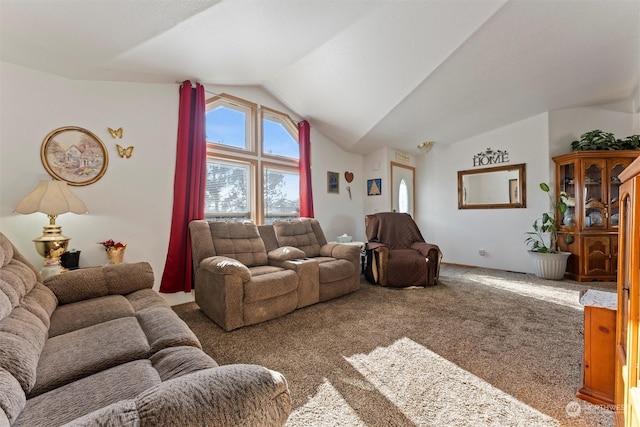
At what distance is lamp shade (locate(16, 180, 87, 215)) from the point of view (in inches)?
77.9

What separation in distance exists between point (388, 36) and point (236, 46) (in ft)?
4.70

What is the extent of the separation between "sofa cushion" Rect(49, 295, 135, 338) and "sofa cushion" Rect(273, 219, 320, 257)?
1.89 meters

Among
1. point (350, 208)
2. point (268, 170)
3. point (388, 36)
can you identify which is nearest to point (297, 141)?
point (268, 170)

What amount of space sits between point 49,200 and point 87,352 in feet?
5.22

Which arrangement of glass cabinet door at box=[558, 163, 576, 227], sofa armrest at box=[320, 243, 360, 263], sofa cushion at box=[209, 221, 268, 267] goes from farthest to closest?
glass cabinet door at box=[558, 163, 576, 227]
sofa armrest at box=[320, 243, 360, 263]
sofa cushion at box=[209, 221, 268, 267]

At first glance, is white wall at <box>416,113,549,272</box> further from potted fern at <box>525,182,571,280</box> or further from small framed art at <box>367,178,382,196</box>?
small framed art at <box>367,178,382,196</box>

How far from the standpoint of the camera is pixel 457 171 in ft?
17.0

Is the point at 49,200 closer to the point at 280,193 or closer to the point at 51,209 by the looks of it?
the point at 51,209

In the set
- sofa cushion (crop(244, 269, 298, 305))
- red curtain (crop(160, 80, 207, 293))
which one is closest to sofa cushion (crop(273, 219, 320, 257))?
sofa cushion (crop(244, 269, 298, 305))

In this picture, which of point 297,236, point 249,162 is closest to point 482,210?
point 297,236

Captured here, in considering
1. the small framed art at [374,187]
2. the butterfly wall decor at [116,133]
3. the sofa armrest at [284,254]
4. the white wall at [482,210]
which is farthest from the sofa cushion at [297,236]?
the white wall at [482,210]

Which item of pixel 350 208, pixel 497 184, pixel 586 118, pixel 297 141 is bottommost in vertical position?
pixel 350 208

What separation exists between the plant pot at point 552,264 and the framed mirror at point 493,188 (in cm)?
92

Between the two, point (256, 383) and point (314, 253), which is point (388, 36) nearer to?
point (314, 253)
